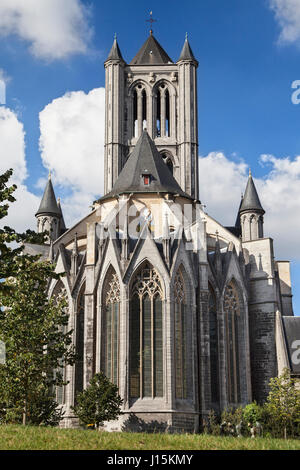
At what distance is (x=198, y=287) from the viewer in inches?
1347

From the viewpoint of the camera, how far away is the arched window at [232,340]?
117 feet

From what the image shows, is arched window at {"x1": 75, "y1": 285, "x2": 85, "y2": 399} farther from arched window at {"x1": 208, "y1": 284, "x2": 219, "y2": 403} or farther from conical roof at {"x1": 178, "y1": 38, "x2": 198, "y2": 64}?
conical roof at {"x1": 178, "y1": 38, "x2": 198, "y2": 64}

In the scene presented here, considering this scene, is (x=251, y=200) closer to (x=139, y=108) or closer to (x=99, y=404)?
(x=139, y=108)

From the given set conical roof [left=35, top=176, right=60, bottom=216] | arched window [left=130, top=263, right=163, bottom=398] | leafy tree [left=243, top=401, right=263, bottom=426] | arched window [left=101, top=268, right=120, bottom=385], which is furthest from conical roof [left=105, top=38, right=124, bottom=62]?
leafy tree [left=243, top=401, right=263, bottom=426]

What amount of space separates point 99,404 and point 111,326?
5088 mm

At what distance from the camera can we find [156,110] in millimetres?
58750

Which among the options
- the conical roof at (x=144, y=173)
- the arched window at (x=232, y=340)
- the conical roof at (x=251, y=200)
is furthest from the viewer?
the conical roof at (x=251, y=200)

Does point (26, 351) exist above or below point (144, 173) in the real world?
below

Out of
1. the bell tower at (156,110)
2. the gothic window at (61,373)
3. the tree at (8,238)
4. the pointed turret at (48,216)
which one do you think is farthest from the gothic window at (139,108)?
the tree at (8,238)

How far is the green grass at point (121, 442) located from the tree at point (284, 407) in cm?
1682

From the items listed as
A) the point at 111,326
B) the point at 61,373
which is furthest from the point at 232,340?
the point at 61,373

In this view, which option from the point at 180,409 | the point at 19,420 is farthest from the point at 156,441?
the point at 180,409

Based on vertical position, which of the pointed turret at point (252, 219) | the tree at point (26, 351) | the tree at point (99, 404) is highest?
the pointed turret at point (252, 219)

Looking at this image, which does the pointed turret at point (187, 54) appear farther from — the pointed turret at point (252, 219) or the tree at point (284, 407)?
the tree at point (284, 407)
